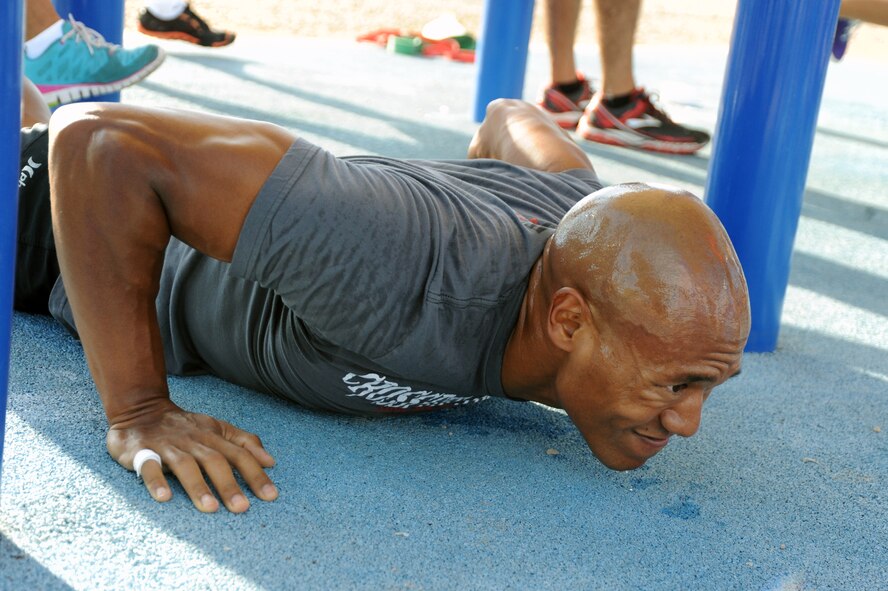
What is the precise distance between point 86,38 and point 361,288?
155 cm

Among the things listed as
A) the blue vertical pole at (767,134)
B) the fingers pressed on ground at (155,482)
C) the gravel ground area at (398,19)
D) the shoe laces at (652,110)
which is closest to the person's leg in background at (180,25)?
the gravel ground area at (398,19)

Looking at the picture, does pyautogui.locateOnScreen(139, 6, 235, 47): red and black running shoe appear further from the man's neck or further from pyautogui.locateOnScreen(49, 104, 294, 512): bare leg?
the man's neck

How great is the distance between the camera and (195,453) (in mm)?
1264

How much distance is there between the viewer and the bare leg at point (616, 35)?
3348 mm

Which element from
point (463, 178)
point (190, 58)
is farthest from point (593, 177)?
point (190, 58)

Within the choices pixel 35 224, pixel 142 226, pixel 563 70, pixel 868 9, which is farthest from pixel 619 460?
pixel 563 70

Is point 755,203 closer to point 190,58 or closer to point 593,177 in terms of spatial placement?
point 593,177

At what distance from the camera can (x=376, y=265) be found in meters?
1.23

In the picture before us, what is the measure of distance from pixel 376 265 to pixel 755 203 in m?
0.91

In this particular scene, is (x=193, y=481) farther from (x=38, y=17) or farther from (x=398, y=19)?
(x=398, y=19)

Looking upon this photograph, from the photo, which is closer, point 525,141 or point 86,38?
point 525,141

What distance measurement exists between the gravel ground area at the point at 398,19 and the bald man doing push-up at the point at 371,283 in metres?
3.96

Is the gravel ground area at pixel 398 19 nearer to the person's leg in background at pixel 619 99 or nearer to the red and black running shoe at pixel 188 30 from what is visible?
the red and black running shoe at pixel 188 30

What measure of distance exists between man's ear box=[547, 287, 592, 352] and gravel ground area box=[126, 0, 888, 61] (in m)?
4.09
